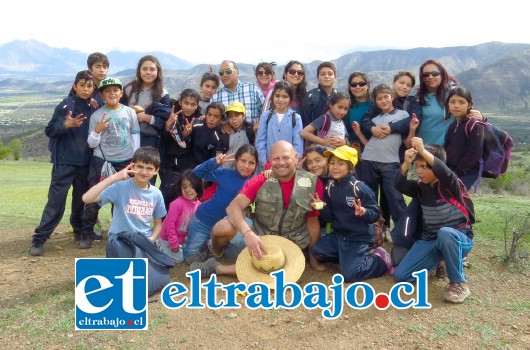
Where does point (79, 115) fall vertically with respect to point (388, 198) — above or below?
above

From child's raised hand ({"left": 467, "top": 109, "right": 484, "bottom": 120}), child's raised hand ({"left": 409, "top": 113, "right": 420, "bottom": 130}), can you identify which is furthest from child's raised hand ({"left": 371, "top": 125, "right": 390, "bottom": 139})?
child's raised hand ({"left": 467, "top": 109, "right": 484, "bottom": 120})

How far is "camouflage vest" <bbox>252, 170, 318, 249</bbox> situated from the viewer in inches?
207

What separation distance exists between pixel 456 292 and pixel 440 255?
19.0 inches

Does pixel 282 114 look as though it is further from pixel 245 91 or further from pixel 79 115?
pixel 79 115

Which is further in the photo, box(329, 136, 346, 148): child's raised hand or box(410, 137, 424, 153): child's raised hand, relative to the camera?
box(329, 136, 346, 148): child's raised hand

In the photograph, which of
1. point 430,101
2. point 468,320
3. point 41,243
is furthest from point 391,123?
point 41,243

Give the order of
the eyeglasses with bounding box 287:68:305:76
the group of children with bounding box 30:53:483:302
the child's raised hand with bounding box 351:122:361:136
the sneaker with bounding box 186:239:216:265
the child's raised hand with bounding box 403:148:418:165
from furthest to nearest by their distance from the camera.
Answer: the eyeglasses with bounding box 287:68:305:76, the child's raised hand with bounding box 351:122:361:136, the sneaker with bounding box 186:239:216:265, the group of children with bounding box 30:53:483:302, the child's raised hand with bounding box 403:148:418:165

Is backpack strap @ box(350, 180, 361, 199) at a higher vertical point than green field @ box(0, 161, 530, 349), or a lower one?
higher

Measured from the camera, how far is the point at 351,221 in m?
5.32

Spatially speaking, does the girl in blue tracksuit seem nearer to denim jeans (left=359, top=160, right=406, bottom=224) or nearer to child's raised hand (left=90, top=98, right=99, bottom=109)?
denim jeans (left=359, top=160, right=406, bottom=224)

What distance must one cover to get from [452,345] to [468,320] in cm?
52

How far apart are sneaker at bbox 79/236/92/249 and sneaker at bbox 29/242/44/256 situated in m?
0.50

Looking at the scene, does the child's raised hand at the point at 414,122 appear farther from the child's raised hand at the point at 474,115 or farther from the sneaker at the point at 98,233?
the sneaker at the point at 98,233

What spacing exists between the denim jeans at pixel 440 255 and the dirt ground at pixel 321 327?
8.5 inches
